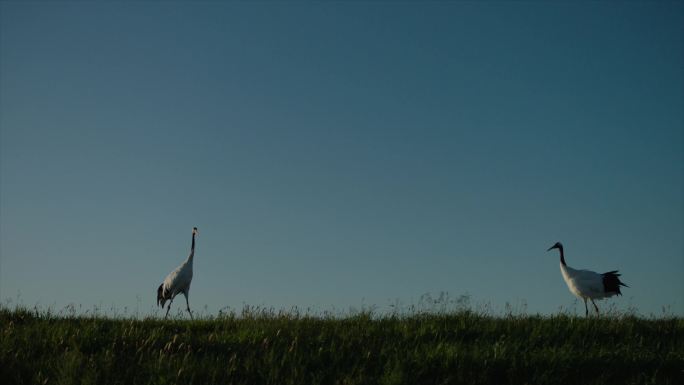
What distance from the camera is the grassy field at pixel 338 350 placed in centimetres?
838

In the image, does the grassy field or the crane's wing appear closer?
the grassy field

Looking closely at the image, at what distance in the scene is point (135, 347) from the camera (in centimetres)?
995

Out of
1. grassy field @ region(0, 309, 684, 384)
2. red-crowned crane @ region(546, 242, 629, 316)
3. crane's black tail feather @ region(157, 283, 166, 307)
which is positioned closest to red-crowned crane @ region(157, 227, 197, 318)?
crane's black tail feather @ region(157, 283, 166, 307)

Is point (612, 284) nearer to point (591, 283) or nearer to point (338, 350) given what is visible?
point (591, 283)

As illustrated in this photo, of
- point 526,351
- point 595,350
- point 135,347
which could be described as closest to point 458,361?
point 526,351

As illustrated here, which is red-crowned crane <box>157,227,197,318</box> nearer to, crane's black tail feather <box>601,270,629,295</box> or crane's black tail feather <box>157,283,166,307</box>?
crane's black tail feather <box>157,283,166,307</box>

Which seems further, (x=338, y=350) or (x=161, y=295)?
(x=161, y=295)

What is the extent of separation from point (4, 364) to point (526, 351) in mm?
8323

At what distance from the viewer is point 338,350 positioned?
31.8 ft

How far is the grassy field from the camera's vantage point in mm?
8375

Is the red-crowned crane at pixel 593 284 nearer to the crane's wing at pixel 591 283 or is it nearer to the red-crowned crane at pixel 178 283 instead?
the crane's wing at pixel 591 283

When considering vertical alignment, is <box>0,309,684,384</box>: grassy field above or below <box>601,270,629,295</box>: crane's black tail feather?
below

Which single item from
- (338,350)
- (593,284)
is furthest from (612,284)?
(338,350)

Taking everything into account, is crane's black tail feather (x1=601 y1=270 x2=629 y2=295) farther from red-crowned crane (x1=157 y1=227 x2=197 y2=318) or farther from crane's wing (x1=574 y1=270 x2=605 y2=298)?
red-crowned crane (x1=157 y1=227 x2=197 y2=318)
